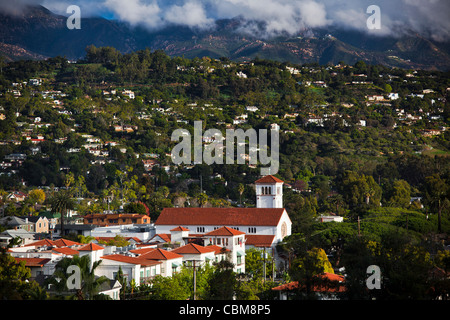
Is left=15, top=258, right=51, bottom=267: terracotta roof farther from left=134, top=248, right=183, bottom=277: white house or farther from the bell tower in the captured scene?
the bell tower

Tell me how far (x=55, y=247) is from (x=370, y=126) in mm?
127740

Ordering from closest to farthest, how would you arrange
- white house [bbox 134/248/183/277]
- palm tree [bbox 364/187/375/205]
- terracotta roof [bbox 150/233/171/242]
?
A: white house [bbox 134/248/183/277]
terracotta roof [bbox 150/233/171/242]
palm tree [bbox 364/187/375/205]

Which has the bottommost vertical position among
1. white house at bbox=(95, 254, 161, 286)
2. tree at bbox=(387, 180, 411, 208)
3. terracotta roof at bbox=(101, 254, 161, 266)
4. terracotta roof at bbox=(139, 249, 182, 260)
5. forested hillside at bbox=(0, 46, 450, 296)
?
white house at bbox=(95, 254, 161, 286)

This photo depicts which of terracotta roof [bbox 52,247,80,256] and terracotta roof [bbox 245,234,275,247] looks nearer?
terracotta roof [bbox 52,247,80,256]

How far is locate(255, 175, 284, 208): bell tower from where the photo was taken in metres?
80.1

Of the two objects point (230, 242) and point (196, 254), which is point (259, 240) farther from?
point (196, 254)

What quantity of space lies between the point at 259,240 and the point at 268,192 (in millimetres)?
10081

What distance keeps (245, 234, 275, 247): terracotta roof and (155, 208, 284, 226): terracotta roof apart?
4.44ft

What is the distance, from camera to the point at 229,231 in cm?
6556

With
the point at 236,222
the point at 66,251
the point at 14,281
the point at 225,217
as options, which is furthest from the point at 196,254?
the point at 225,217

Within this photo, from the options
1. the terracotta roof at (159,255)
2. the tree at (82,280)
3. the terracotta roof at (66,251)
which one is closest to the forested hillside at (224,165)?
the terracotta roof at (159,255)

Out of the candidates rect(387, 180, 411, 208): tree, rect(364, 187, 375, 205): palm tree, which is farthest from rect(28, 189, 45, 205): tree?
rect(387, 180, 411, 208): tree
